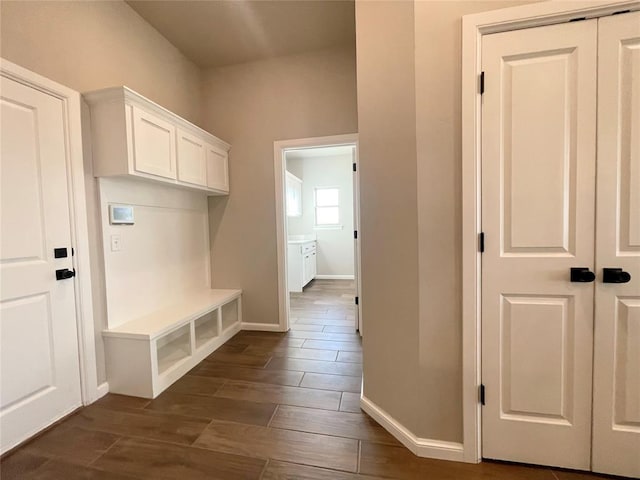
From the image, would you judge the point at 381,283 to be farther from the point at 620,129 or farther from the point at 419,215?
the point at 620,129

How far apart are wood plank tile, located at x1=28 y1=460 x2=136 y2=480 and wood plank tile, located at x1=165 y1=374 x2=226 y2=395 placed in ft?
2.31

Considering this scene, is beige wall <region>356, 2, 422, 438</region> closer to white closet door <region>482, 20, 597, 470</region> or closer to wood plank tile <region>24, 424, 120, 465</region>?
white closet door <region>482, 20, 597, 470</region>

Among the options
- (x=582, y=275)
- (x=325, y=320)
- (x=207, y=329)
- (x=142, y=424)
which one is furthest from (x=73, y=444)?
(x=582, y=275)

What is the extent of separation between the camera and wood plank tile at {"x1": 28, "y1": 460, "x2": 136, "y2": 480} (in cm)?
140

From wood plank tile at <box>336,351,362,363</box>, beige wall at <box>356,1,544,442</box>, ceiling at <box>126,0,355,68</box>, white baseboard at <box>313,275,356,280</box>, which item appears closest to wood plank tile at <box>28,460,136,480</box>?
beige wall at <box>356,1,544,442</box>

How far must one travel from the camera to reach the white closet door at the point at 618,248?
1233 millimetres

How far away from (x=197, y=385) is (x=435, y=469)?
175cm

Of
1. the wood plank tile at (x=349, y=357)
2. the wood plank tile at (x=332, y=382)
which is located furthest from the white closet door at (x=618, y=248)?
the wood plank tile at (x=349, y=357)

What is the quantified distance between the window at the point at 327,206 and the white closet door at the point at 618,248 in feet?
18.0

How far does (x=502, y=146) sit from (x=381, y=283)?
3.05 feet

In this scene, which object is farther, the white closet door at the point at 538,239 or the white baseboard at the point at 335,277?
the white baseboard at the point at 335,277

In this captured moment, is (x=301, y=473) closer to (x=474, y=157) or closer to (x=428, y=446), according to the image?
(x=428, y=446)

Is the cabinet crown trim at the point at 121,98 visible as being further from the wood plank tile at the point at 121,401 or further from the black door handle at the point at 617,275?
the black door handle at the point at 617,275

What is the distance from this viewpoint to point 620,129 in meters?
1.25
